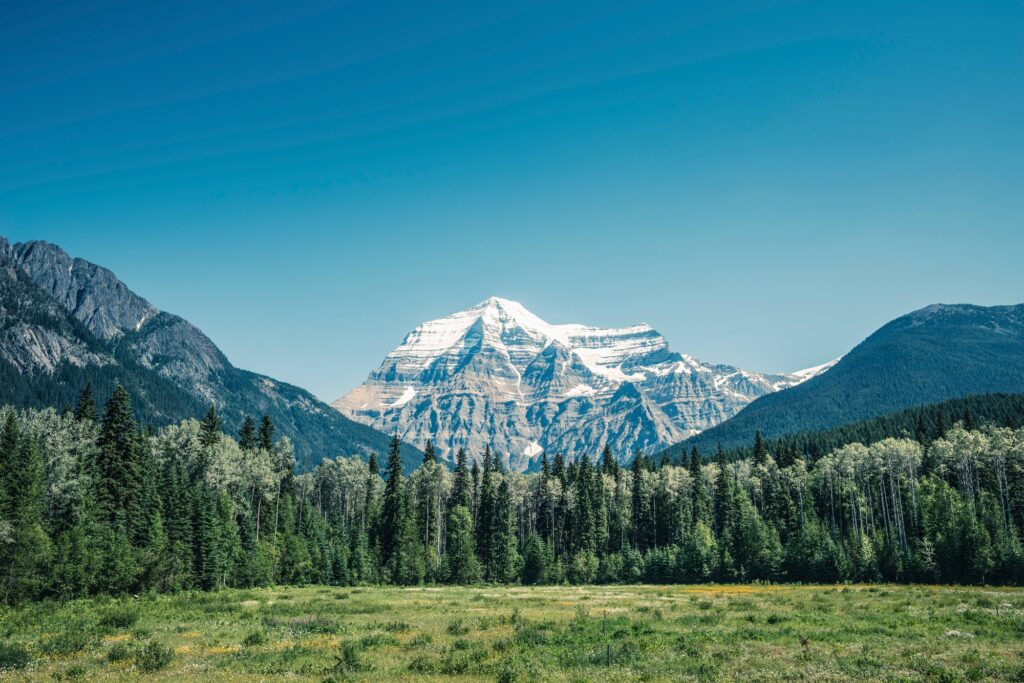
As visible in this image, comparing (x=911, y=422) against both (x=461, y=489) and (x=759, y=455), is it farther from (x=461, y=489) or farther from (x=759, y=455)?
(x=461, y=489)

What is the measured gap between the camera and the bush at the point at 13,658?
30.4 meters

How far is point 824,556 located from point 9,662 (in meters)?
98.3

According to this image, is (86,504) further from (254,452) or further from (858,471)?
(858,471)

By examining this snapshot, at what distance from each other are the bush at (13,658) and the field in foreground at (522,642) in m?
0.07

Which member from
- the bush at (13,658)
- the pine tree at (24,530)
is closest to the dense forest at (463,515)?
the pine tree at (24,530)

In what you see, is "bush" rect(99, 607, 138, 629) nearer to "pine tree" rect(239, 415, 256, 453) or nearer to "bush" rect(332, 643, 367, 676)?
"bush" rect(332, 643, 367, 676)

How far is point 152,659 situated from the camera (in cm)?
3167

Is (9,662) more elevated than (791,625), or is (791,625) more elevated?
(9,662)

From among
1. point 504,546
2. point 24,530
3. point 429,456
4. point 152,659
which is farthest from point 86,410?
point 152,659

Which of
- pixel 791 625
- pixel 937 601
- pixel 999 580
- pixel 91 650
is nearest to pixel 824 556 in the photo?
pixel 999 580

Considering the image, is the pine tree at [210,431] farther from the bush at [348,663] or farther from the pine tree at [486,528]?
the bush at [348,663]

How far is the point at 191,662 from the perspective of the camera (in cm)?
3312

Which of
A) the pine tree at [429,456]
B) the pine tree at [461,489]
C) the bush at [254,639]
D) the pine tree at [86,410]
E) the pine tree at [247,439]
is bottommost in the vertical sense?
the bush at [254,639]

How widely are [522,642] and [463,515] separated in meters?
82.6
